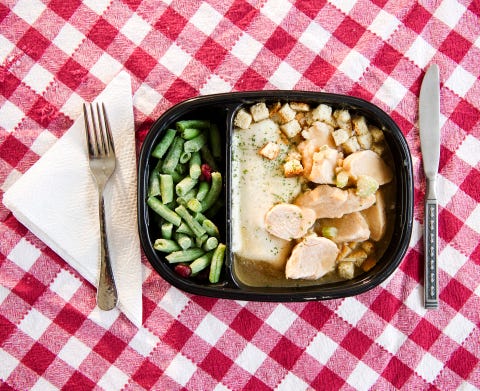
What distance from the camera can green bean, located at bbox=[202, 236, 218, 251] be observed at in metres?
1.91

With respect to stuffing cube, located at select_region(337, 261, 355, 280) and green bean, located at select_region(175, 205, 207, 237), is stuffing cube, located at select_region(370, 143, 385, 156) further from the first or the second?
green bean, located at select_region(175, 205, 207, 237)

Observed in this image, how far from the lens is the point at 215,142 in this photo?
1974 millimetres

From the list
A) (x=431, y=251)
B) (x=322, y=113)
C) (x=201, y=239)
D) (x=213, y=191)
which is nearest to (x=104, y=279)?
(x=201, y=239)

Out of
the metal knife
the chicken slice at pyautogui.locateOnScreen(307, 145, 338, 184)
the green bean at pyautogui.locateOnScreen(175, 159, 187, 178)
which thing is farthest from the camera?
the metal knife

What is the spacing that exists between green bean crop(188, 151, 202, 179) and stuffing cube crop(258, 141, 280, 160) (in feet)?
0.74

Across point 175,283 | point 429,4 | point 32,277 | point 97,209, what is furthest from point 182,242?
point 429,4

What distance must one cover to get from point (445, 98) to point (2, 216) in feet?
5.76

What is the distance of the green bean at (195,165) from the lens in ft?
6.25

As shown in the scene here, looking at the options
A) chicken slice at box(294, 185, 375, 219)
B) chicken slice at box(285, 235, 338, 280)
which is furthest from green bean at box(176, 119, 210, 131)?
chicken slice at box(285, 235, 338, 280)

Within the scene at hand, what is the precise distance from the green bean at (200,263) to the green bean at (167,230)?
0.13 m

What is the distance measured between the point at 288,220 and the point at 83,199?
2.53ft

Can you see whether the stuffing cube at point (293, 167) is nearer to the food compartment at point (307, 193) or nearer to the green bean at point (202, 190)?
the food compartment at point (307, 193)

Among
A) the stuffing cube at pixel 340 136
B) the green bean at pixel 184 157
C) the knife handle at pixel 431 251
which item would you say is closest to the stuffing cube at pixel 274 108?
the stuffing cube at pixel 340 136

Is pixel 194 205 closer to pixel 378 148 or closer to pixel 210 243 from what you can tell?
pixel 210 243
